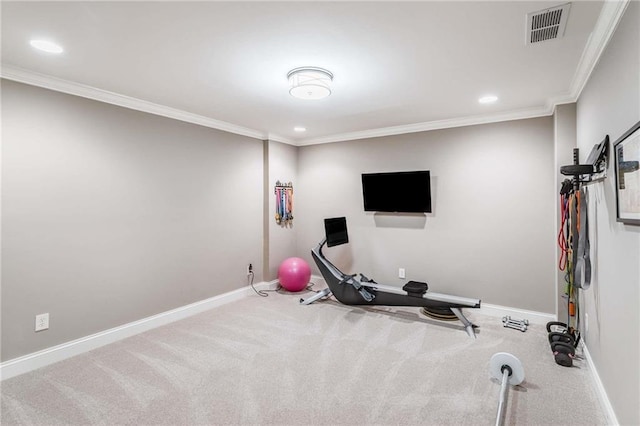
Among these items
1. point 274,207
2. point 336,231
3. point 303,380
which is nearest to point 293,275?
point 336,231

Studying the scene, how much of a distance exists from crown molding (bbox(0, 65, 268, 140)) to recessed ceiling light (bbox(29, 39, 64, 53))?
1.84 ft

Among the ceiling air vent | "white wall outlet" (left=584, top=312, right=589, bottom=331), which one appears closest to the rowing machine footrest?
"white wall outlet" (left=584, top=312, right=589, bottom=331)

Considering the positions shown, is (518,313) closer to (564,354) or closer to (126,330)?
(564,354)

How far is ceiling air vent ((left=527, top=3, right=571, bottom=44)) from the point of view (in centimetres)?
182

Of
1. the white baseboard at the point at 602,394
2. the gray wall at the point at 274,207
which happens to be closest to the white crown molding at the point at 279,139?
the gray wall at the point at 274,207

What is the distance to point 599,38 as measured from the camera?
79.9 inches

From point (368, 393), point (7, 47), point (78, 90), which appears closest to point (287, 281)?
point (368, 393)

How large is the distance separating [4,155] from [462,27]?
137 inches

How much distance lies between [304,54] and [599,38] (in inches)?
74.7

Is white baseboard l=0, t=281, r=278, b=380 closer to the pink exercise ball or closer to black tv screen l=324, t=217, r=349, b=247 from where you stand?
the pink exercise ball

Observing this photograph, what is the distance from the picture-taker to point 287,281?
15.7 ft

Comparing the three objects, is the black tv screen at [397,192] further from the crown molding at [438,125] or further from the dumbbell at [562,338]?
the dumbbell at [562,338]

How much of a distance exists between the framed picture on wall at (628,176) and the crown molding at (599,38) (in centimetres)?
69

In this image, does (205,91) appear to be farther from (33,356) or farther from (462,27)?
(33,356)
